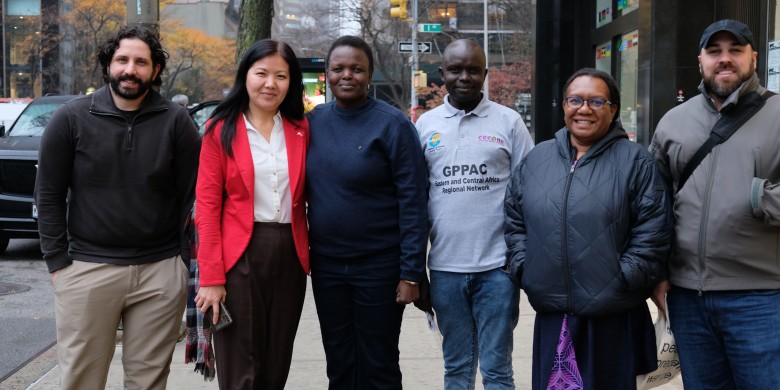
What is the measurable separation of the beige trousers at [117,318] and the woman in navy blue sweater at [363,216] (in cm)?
74

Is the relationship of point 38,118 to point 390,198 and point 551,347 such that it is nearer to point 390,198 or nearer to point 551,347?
point 390,198

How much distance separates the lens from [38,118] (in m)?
12.3

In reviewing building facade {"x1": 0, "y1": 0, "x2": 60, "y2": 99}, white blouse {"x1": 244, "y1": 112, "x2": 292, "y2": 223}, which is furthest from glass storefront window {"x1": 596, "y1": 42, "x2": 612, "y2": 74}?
building facade {"x1": 0, "y1": 0, "x2": 60, "y2": 99}

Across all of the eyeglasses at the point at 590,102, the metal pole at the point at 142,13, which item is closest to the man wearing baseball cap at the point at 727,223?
the eyeglasses at the point at 590,102

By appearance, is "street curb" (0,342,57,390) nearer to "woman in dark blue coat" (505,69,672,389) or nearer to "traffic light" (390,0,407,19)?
"woman in dark blue coat" (505,69,672,389)

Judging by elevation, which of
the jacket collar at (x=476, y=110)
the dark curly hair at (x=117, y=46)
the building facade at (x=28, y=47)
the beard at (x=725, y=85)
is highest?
the building facade at (x=28, y=47)

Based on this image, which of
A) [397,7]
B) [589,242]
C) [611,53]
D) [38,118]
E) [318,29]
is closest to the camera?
[589,242]

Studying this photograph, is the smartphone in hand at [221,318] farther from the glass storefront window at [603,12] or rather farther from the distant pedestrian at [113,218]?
the glass storefront window at [603,12]

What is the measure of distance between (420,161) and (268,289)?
96 cm

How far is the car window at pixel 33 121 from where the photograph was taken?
39.3ft

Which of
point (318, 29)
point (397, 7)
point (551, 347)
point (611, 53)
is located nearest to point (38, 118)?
point (611, 53)

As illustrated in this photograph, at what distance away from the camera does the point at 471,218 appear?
4199mm

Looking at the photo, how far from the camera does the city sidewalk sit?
562 centimetres

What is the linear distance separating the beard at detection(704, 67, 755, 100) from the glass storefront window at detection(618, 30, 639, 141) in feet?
30.7
